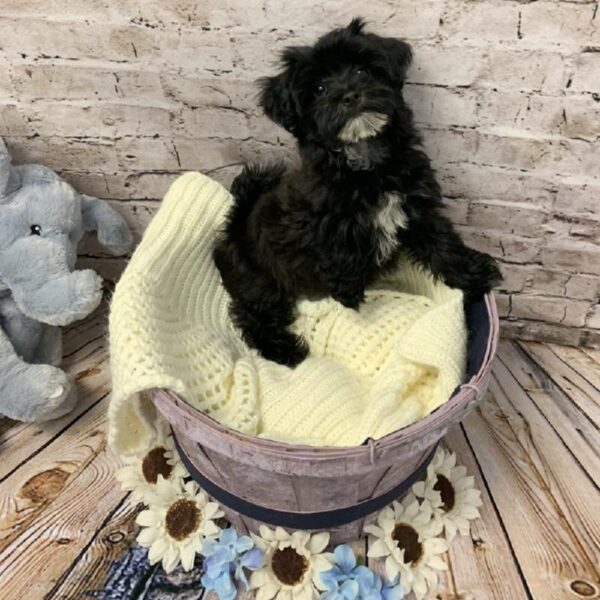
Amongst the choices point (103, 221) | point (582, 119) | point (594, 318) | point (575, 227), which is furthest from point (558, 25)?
point (103, 221)

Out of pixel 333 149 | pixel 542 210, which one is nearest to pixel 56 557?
pixel 333 149

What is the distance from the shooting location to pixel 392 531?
1481 mm

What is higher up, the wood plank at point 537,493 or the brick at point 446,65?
the brick at point 446,65

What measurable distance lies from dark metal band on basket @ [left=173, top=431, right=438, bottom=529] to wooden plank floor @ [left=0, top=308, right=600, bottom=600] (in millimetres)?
160

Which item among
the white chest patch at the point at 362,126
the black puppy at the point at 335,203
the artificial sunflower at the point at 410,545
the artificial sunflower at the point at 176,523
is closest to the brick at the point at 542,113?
the black puppy at the point at 335,203

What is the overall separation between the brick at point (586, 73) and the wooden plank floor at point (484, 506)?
35.6 inches

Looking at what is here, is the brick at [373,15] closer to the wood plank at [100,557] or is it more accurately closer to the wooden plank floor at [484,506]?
the wooden plank floor at [484,506]

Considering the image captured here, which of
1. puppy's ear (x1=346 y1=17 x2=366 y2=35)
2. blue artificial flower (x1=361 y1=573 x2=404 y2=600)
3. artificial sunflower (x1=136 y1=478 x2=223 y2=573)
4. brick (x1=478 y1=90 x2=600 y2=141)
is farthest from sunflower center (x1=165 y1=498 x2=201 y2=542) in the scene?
brick (x1=478 y1=90 x2=600 y2=141)

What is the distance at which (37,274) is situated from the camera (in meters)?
1.70

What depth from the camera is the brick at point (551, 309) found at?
204 cm

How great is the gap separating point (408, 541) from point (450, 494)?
0.63 ft

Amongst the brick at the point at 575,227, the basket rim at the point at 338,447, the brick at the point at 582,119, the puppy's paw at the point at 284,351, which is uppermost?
the brick at the point at 582,119

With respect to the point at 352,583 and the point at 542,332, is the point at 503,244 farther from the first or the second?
the point at 352,583

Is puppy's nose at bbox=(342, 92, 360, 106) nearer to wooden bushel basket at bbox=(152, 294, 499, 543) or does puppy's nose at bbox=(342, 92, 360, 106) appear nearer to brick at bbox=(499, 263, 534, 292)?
wooden bushel basket at bbox=(152, 294, 499, 543)
